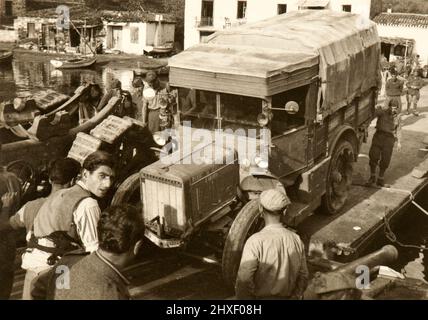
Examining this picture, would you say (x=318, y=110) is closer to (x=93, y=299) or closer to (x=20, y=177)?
(x=20, y=177)

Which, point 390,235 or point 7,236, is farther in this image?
point 390,235

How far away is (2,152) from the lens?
8.05m

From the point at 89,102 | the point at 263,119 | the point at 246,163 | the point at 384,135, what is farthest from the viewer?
the point at 384,135

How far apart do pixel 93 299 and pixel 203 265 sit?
4.33m

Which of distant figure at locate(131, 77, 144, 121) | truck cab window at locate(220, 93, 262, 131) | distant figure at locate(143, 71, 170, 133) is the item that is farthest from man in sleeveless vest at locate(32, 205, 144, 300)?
distant figure at locate(131, 77, 144, 121)

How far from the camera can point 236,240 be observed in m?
6.67

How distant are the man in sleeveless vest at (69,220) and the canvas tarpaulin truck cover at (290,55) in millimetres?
2954

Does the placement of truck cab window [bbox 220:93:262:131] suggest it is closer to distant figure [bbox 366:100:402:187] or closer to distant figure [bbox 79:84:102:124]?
distant figure [bbox 79:84:102:124]

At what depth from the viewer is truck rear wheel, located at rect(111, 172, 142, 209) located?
7539 millimetres

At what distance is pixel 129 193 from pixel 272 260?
349cm

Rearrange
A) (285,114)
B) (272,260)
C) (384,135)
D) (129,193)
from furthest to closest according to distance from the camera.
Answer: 1. (384,135)
2. (285,114)
3. (129,193)
4. (272,260)

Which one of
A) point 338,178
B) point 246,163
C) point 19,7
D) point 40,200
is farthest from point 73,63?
point 40,200

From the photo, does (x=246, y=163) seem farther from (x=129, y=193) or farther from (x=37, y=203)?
(x=37, y=203)
